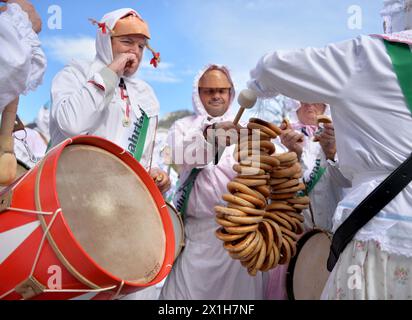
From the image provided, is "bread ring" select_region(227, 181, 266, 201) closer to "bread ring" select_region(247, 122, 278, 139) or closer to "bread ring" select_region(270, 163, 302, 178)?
"bread ring" select_region(270, 163, 302, 178)

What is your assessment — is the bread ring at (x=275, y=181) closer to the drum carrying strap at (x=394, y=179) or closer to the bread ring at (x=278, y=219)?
the bread ring at (x=278, y=219)

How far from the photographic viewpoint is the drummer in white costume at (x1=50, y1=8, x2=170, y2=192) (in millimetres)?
2504

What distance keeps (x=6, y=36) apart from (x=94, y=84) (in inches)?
37.5

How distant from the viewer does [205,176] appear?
9.96 feet

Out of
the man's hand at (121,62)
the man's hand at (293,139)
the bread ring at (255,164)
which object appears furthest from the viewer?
the man's hand at (293,139)

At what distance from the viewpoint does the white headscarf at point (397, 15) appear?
1991mm

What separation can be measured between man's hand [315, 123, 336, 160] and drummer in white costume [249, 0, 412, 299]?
0.79 meters

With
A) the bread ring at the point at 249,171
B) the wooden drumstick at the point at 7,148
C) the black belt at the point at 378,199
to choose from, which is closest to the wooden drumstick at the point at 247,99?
the bread ring at the point at 249,171

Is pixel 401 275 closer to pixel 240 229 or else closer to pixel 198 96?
pixel 240 229

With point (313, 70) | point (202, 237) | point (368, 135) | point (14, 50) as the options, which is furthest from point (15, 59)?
point (202, 237)

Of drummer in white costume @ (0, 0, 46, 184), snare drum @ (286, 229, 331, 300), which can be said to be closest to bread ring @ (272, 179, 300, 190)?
snare drum @ (286, 229, 331, 300)

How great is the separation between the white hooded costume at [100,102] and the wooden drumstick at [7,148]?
0.54m

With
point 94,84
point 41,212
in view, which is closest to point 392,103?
point 41,212

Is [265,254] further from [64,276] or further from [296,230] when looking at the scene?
[64,276]
